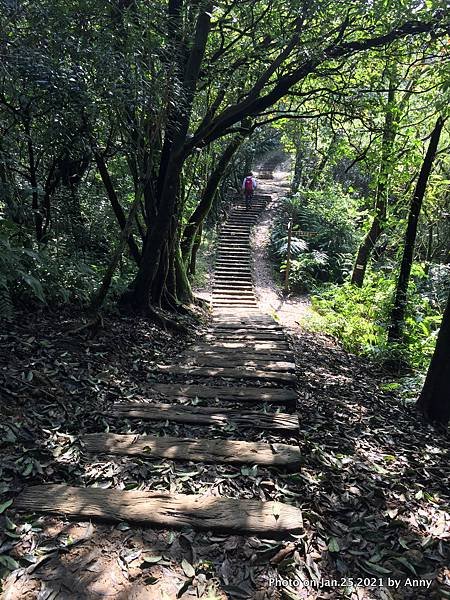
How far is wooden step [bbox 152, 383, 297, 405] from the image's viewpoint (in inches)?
141

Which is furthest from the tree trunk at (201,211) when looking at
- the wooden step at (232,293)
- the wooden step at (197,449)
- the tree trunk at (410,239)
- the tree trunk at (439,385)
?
the wooden step at (197,449)

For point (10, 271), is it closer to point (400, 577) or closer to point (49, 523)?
point (49, 523)

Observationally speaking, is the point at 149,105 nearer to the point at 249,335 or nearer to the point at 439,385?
the point at 249,335

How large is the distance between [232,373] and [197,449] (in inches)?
72.1

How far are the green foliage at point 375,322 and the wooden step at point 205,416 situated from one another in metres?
3.80

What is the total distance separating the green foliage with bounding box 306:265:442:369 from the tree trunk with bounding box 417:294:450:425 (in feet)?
6.83

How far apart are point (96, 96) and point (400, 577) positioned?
13.9ft

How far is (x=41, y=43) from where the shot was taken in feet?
11.1

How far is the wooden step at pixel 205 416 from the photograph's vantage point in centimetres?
305

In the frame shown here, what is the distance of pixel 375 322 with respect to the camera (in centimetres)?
789

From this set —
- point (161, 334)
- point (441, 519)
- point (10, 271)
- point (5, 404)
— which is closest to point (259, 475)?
point (441, 519)

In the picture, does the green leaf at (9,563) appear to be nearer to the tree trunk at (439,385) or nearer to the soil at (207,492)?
the soil at (207,492)

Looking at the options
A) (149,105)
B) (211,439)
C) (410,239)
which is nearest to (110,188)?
(149,105)

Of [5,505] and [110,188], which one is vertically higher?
[110,188]
